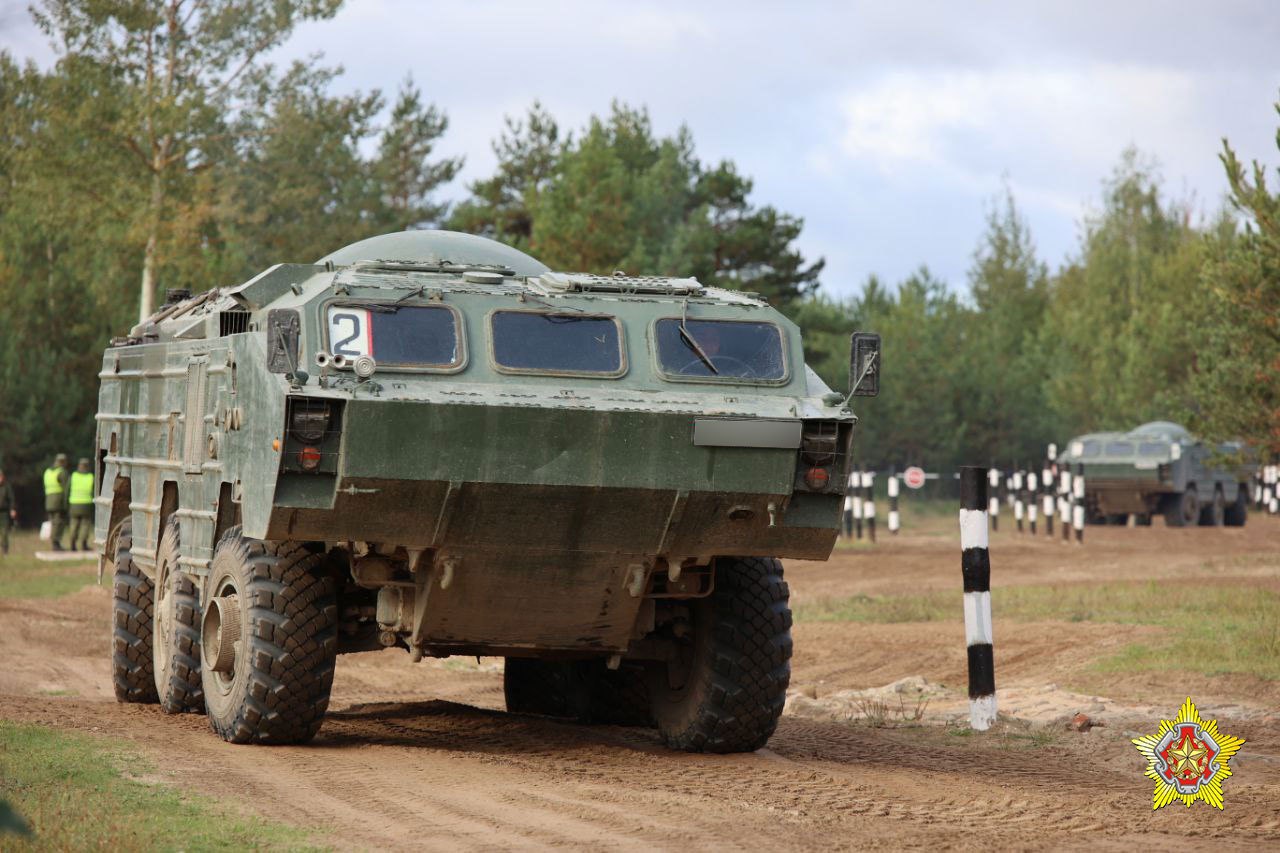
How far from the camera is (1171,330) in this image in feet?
174

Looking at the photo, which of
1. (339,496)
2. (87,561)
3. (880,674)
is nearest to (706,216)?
(87,561)

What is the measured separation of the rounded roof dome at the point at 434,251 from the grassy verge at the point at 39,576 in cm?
1258

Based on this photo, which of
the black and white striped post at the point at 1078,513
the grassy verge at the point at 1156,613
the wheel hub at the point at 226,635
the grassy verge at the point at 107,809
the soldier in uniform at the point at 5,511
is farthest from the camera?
the black and white striped post at the point at 1078,513

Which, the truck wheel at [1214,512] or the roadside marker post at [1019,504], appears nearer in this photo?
the roadside marker post at [1019,504]

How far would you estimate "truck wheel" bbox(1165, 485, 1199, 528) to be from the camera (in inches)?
1467

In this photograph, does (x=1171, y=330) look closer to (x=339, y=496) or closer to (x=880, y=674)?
(x=880, y=674)

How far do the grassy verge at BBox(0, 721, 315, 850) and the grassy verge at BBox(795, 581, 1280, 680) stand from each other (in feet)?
23.2

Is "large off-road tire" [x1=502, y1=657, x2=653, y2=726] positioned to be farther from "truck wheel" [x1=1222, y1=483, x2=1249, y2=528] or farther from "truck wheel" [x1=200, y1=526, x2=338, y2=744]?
"truck wheel" [x1=1222, y1=483, x2=1249, y2=528]

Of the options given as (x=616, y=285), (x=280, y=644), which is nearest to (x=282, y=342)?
(x=280, y=644)

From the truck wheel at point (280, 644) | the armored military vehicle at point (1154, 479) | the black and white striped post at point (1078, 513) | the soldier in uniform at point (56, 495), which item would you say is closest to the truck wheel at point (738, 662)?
the truck wheel at point (280, 644)

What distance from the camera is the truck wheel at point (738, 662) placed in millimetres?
9016

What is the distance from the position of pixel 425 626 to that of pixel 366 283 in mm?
1634

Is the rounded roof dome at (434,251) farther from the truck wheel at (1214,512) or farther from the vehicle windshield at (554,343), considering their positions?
the truck wheel at (1214,512)

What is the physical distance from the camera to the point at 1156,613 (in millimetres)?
15836
